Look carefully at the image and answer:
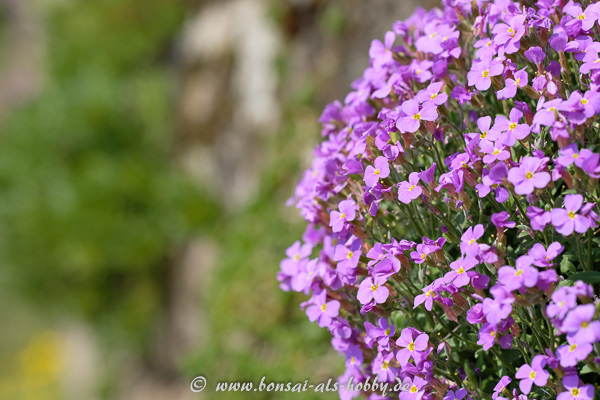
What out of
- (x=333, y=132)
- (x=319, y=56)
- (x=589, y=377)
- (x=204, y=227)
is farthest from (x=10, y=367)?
(x=589, y=377)

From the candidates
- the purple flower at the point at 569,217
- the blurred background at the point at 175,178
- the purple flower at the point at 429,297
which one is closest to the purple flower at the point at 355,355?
the purple flower at the point at 429,297

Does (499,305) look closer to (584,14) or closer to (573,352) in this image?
(573,352)

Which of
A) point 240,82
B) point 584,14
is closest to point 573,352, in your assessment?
point 584,14

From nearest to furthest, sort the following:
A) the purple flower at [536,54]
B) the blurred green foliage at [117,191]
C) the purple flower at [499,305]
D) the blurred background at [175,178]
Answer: the purple flower at [499,305] < the purple flower at [536,54] < the blurred background at [175,178] < the blurred green foliage at [117,191]

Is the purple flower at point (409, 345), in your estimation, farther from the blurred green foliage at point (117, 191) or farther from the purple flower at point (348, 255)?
the blurred green foliage at point (117, 191)

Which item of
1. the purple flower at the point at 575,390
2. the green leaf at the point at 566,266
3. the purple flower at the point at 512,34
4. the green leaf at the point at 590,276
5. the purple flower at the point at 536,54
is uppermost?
the purple flower at the point at 512,34

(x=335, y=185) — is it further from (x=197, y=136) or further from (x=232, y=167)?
(x=197, y=136)
